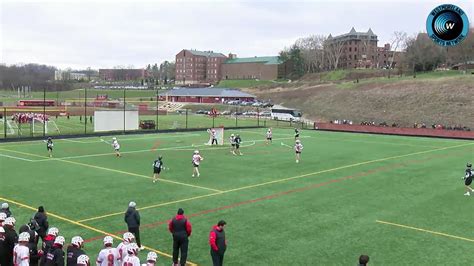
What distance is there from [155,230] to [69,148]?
26875 mm

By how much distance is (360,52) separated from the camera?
17850 centimetres

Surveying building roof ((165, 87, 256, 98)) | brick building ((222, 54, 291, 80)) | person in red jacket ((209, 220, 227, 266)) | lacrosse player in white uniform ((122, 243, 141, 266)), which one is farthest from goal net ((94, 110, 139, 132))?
brick building ((222, 54, 291, 80))

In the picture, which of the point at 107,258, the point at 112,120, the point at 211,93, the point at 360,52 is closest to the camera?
the point at 107,258

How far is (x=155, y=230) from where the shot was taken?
17109mm

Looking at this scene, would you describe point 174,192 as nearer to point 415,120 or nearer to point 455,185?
point 455,185

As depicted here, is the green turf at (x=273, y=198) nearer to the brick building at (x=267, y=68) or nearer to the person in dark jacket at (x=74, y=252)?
the person in dark jacket at (x=74, y=252)

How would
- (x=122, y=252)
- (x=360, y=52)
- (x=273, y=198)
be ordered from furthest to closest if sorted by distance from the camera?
(x=360, y=52) < (x=273, y=198) < (x=122, y=252)

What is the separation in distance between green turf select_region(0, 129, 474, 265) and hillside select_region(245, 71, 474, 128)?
43092 mm

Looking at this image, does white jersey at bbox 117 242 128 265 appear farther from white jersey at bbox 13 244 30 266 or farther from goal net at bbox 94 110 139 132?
goal net at bbox 94 110 139 132

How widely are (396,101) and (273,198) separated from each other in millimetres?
75138

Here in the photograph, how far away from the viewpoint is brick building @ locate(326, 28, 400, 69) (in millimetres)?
177875

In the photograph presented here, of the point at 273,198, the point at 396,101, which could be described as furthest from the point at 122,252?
the point at 396,101

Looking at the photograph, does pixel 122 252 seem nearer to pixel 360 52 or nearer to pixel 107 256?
pixel 107 256

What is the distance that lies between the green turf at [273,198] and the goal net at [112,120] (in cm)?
1248
